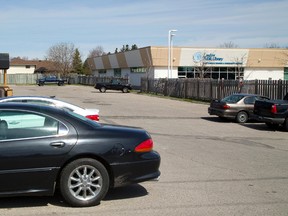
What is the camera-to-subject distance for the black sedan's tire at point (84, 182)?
5.72 meters

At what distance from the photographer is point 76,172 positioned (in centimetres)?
576

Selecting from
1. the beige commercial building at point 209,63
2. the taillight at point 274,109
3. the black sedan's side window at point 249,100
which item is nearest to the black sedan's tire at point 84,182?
the taillight at point 274,109

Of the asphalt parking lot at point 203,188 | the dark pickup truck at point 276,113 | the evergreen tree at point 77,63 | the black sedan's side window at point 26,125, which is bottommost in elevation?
the asphalt parking lot at point 203,188

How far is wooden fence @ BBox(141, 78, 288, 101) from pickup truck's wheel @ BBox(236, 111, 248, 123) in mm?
7318

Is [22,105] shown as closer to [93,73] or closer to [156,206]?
[156,206]

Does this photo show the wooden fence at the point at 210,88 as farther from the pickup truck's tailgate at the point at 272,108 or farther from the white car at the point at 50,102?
the white car at the point at 50,102

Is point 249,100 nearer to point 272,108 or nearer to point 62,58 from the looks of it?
point 272,108

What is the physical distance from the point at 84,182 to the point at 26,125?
1105 millimetres

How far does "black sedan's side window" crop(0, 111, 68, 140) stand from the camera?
5598mm

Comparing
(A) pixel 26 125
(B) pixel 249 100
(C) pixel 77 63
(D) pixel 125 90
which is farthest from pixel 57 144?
(C) pixel 77 63

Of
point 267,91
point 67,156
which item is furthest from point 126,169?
point 267,91

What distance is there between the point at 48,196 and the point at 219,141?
775 cm

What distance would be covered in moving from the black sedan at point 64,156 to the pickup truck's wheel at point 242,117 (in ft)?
45.8

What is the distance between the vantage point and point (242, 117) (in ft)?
64.1
